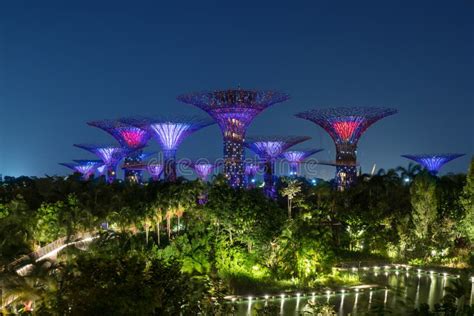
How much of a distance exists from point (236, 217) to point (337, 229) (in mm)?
8178

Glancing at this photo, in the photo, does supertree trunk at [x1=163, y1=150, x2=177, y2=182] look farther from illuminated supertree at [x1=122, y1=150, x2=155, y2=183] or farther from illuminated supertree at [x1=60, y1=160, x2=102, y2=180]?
illuminated supertree at [x1=60, y1=160, x2=102, y2=180]

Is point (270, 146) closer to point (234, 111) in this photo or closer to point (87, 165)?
point (234, 111)

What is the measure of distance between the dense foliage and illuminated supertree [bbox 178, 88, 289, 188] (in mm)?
8952

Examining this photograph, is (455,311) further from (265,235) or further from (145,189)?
(145,189)

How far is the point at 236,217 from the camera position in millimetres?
20203

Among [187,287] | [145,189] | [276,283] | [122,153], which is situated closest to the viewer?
[187,287]

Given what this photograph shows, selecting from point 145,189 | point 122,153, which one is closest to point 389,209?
point 145,189

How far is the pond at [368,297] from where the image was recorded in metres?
16.2

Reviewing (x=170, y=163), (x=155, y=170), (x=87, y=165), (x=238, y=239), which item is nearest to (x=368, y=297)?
(x=238, y=239)

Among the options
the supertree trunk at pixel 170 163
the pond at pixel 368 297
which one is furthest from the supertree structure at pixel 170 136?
the pond at pixel 368 297

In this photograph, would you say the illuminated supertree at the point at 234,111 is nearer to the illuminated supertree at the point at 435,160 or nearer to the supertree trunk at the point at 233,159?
the supertree trunk at the point at 233,159

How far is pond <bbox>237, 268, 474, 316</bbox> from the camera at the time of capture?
16.2 meters

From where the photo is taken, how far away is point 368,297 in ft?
58.4

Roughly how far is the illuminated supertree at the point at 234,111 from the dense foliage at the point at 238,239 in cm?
895
